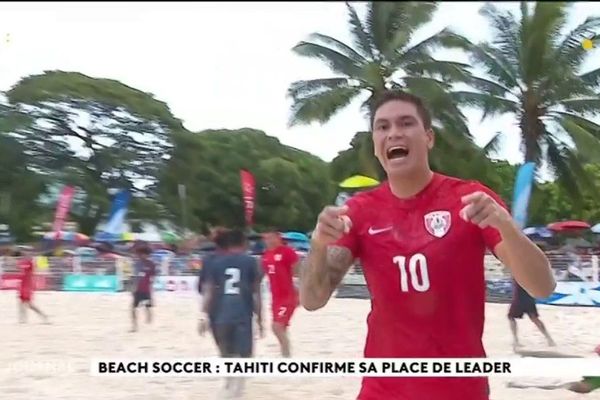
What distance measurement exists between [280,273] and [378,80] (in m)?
1.70

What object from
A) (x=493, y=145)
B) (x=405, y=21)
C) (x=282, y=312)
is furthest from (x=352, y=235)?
(x=282, y=312)

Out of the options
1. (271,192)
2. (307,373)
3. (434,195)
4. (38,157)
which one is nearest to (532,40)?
(271,192)

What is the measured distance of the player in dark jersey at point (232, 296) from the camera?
11.6 ft

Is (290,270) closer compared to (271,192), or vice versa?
(271,192)

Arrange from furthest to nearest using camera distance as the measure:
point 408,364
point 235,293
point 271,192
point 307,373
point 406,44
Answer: point 235,293 → point 271,192 → point 406,44 → point 307,373 → point 408,364

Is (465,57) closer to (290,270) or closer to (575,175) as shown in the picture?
(575,175)

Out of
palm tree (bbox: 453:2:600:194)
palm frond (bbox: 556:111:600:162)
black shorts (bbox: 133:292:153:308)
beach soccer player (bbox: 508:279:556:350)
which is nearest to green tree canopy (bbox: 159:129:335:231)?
palm tree (bbox: 453:2:600:194)

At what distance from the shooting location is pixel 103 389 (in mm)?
3568

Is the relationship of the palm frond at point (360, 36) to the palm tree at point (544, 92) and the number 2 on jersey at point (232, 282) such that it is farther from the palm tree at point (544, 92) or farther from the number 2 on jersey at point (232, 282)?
the number 2 on jersey at point (232, 282)

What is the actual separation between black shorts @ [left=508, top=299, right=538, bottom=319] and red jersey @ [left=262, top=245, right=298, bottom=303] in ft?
4.94

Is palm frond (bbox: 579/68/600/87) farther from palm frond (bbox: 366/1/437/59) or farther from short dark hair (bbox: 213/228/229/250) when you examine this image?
short dark hair (bbox: 213/228/229/250)

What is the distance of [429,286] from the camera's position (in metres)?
1.18

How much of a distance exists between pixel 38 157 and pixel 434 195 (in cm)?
190

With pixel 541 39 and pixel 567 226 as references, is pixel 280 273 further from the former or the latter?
pixel 541 39
